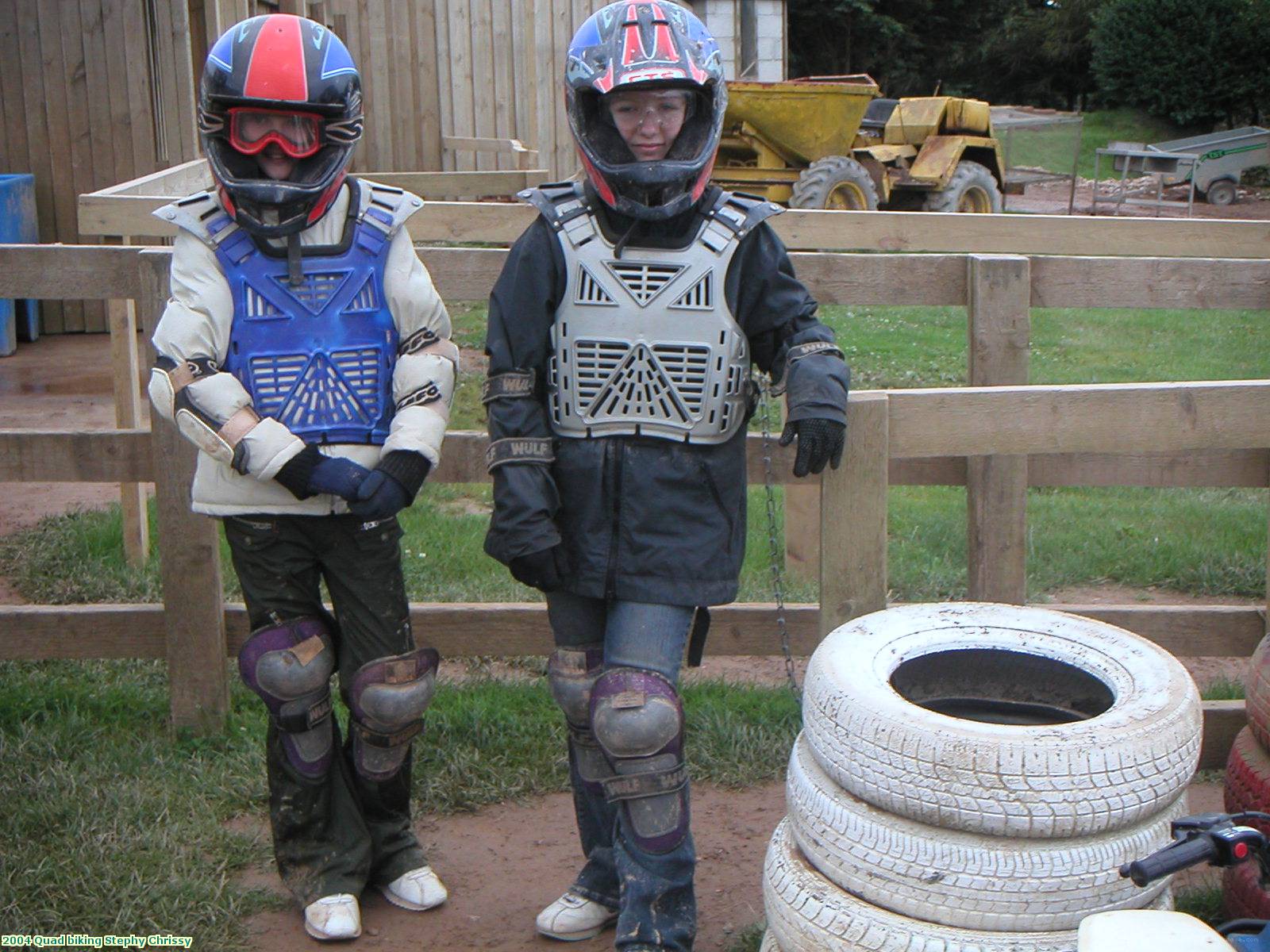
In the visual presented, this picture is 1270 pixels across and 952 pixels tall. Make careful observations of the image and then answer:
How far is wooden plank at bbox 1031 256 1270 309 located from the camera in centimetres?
425

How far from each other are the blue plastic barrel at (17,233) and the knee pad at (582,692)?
7477 millimetres

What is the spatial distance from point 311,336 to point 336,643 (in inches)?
30.5

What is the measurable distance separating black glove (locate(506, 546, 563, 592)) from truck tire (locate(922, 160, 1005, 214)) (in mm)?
15551

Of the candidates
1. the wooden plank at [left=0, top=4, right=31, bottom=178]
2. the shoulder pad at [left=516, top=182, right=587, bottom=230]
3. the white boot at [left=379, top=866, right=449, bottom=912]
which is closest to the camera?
the shoulder pad at [left=516, top=182, right=587, bottom=230]

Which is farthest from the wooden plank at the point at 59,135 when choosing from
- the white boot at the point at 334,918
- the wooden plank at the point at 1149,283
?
the wooden plank at the point at 1149,283

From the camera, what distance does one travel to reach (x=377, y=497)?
3.15m

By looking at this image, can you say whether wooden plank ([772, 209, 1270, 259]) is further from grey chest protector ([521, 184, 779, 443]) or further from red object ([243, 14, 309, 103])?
red object ([243, 14, 309, 103])

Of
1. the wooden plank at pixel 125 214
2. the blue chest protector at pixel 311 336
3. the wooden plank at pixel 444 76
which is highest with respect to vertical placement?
the wooden plank at pixel 444 76

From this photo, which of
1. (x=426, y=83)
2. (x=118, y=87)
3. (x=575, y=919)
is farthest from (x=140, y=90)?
(x=575, y=919)

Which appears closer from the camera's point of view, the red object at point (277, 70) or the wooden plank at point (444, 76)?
the red object at point (277, 70)

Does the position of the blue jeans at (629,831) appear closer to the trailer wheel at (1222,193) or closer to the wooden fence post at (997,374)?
the wooden fence post at (997,374)

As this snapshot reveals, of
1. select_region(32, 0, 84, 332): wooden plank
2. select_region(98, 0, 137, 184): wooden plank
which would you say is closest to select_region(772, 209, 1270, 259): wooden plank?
select_region(98, 0, 137, 184): wooden plank

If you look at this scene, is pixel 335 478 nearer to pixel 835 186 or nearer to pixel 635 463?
pixel 635 463

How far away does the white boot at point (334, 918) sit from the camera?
11.1ft
